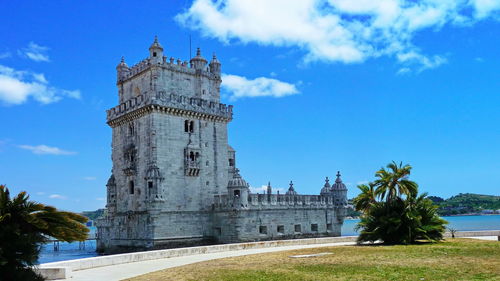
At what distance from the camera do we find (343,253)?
28.5m

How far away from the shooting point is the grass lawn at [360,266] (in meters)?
19.5

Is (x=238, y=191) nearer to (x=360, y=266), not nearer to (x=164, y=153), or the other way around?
(x=164, y=153)

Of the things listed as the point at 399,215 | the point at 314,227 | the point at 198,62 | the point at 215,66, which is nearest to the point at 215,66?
the point at 215,66

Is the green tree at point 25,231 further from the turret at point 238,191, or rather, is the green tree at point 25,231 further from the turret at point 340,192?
the turret at point 340,192

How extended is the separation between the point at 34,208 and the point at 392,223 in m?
24.8

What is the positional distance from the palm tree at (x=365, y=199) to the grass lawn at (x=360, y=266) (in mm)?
9972

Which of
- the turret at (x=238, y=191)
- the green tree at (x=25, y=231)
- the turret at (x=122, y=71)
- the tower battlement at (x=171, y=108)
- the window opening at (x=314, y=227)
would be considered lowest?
the window opening at (x=314, y=227)

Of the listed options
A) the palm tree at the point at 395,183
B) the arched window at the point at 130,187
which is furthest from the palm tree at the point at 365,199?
the arched window at the point at 130,187

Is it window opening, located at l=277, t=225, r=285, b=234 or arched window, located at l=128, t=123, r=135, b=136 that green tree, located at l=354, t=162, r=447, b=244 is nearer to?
window opening, located at l=277, t=225, r=285, b=234

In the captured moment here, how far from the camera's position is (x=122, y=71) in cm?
4997

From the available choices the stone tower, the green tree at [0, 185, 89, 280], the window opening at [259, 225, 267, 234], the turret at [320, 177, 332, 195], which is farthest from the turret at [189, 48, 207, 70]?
the green tree at [0, 185, 89, 280]

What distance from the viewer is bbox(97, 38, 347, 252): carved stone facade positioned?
4288 centimetres

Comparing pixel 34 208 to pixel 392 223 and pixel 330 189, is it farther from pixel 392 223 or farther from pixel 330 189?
pixel 330 189

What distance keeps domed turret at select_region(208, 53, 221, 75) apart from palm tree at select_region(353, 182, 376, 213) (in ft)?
62.0
